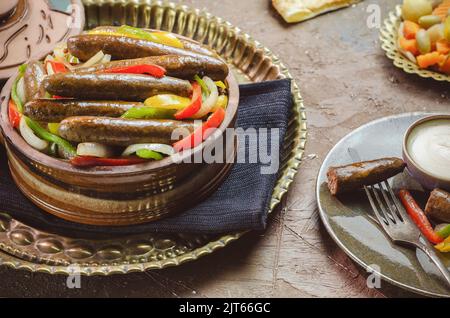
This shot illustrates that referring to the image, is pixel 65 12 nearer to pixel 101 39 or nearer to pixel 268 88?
pixel 101 39

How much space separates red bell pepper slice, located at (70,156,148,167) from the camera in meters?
1.87

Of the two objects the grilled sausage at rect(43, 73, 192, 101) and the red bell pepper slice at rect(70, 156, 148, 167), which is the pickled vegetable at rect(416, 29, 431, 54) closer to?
the grilled sausage at rect(43, 73, 192, 101)

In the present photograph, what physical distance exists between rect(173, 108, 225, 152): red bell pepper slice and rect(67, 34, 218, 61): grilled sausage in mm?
267

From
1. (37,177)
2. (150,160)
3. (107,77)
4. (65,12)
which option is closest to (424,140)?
(150,160)

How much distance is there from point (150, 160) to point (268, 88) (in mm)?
865

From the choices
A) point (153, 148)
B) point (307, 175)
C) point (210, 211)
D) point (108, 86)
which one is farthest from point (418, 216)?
point (108, 86)

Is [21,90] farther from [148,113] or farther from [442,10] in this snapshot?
[442,10]

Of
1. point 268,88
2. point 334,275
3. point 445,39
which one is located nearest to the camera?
point 334,275

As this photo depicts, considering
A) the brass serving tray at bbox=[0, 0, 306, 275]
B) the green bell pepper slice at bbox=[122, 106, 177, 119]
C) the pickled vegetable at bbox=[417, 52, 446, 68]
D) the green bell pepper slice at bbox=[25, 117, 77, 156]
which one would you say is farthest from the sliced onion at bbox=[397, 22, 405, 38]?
the green bell pepper slice at bbox=[25, 117, 77, 156]

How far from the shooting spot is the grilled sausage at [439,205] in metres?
2.01

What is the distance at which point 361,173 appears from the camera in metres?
2.12

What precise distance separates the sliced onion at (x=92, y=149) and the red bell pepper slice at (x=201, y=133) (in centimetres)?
24

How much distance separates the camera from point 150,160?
75.3 inches

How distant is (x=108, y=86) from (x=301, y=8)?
1730 mm
